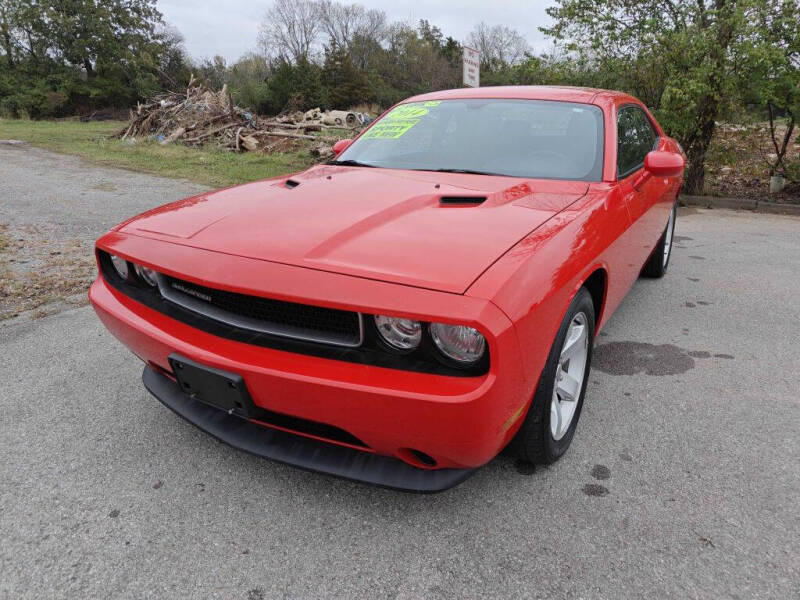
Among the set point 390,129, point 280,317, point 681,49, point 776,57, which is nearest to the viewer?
point 280,317

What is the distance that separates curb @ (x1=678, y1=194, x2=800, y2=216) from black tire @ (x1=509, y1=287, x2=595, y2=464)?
714cm

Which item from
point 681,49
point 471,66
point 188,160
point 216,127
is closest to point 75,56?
point 216,127

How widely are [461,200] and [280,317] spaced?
91 cm

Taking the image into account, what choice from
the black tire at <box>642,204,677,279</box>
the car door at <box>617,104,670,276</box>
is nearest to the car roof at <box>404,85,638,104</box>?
the car door at <box>617,104,670,276</box>

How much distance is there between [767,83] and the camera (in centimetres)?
682

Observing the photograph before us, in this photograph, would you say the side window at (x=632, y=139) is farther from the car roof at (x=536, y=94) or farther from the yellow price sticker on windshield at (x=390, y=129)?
the yellow price sticker on windshield at (x=390, y=129)

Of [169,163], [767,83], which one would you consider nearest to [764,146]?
[767,83]

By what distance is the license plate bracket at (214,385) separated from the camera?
5.31ft

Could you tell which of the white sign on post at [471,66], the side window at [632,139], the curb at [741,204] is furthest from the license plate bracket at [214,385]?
the curb at [741,204]

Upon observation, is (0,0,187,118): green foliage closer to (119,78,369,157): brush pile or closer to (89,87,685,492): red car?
(119,78,369,157): brush pile

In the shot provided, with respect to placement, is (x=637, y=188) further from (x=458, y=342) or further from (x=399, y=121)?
(x=458, y=342)

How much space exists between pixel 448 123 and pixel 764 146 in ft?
23.6

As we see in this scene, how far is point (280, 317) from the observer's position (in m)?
1.66

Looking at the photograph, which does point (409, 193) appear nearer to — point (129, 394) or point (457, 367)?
point (457, 367)
